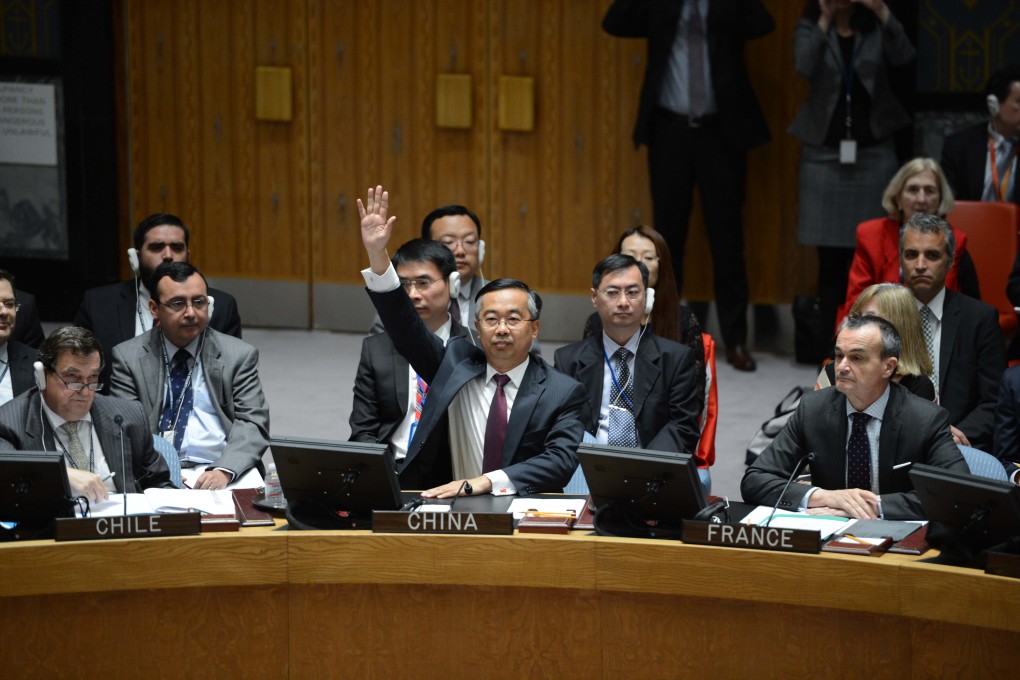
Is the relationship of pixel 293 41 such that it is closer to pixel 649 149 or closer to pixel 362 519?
pixel 649 149

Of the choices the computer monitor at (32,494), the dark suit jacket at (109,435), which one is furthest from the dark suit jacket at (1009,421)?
the computer monitor at (32,494)

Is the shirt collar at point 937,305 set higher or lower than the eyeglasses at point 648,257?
lower

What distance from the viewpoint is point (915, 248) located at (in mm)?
4793

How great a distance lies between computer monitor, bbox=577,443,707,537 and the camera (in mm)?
3121

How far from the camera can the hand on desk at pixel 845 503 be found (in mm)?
3398

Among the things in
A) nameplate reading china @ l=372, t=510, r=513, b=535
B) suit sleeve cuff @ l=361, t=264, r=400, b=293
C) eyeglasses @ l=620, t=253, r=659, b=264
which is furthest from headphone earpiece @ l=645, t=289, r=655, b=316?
nameplate reading china @ l=372, t=510, r=513, b=535

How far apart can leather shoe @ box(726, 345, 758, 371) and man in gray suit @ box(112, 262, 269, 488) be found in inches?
121

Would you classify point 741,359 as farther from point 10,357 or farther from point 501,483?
point 10,357

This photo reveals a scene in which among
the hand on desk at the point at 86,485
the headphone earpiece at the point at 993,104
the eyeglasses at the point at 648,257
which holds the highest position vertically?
the headphone earpiece at the point at 993,104

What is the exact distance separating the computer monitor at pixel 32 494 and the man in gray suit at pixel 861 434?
65.7 inches

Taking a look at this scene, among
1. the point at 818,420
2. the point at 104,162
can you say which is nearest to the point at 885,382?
the point at 818,420

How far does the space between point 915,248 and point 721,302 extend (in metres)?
2.32

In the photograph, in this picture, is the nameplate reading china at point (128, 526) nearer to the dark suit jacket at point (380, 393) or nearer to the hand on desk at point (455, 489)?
the hand on desk at point (455, 489)

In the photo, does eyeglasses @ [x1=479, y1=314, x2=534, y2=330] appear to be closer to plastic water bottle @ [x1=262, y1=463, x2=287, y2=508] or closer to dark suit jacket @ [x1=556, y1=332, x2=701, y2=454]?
dark suit jacket @ [x1=556, y1=332, x2=701, y2=454]
